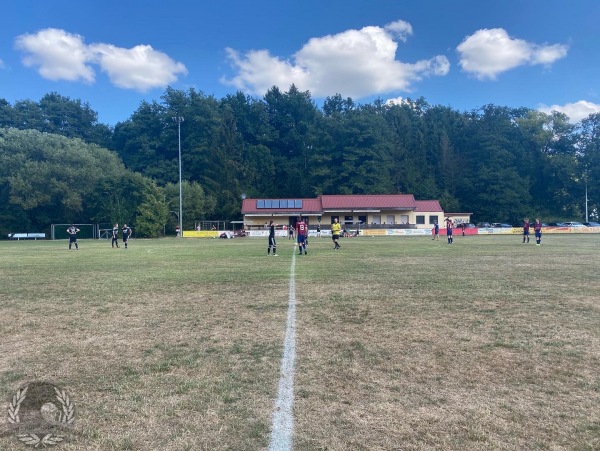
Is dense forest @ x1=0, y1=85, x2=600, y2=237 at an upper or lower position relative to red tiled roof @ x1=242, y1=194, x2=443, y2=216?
upper

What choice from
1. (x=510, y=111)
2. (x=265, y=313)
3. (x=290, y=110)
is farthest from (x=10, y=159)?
(x=510, y=111)

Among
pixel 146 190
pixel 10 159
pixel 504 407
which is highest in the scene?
pixel 10 159

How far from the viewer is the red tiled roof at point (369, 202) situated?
206 ft

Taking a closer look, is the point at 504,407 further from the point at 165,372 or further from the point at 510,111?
the point at 510,111

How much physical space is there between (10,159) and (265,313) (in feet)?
202

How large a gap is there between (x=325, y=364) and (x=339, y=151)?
73.5 metres

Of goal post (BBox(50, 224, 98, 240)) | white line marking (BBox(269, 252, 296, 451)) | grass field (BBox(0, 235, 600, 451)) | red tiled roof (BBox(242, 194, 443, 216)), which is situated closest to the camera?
white line marking (BBox(269, 252, 296, 451))

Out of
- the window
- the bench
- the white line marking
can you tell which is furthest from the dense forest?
the white line marking

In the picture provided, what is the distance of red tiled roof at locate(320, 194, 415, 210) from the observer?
6281cm

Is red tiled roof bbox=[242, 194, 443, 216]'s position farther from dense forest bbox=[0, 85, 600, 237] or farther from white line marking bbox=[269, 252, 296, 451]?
white line marking bbox=[269, 252, 296, 451]

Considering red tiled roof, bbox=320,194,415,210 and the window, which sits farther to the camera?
the window

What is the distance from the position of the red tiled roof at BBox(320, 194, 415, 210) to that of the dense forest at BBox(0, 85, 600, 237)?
802 centimetres

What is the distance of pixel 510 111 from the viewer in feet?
276

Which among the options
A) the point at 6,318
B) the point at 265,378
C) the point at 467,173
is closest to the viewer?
the point at 265,378
